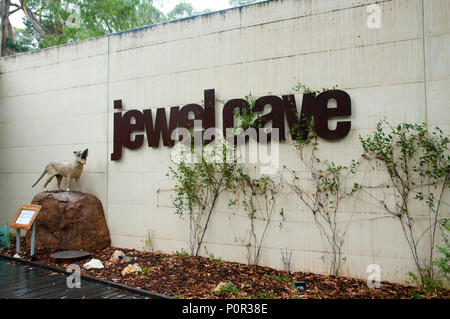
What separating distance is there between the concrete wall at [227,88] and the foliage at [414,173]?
0.13 m

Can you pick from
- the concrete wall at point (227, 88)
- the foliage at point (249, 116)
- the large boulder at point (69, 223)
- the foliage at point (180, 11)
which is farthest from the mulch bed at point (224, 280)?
the foliage at point (180, 11)

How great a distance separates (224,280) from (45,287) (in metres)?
2.36

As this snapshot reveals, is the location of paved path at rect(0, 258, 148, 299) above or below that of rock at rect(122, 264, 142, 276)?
below

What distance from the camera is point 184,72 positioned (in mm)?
5699

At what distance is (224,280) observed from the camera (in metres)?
4.49

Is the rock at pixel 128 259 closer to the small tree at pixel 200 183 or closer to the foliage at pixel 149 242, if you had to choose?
the foliage at pixel 149 242

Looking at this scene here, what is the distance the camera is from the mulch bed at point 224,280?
157 inches

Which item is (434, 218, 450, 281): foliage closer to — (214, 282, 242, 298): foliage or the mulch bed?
the mulch bed

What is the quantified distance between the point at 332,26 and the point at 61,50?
18.1 ft

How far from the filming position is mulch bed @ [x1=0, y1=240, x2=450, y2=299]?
4.00m

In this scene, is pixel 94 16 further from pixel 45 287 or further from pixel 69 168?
pixel 45 287

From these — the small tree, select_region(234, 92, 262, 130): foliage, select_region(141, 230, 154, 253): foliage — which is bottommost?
select_region(141, 230, 154, 253): foliage

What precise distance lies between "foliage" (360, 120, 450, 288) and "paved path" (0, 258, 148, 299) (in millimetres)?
3490

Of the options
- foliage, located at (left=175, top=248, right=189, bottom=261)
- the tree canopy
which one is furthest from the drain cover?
the tree canopy
